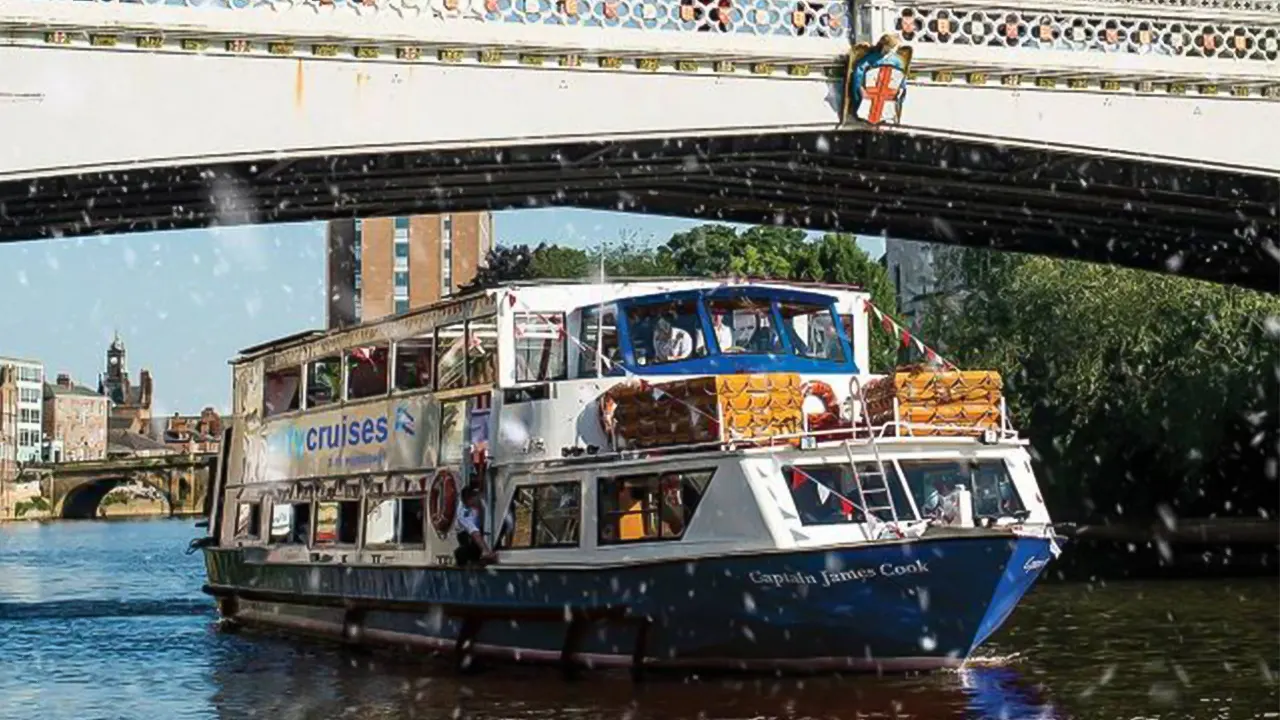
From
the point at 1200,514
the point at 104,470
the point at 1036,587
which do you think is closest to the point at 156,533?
the point at 104,470

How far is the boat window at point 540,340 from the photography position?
21766 mm

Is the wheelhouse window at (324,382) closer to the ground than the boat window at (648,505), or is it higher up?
higher up

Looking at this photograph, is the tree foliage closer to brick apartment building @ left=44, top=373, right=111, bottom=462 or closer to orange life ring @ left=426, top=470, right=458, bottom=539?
orange life ring @ left=426, top=470, right=458, bottom=539

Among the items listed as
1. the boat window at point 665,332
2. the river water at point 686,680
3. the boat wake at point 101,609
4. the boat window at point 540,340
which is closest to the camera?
the river water at point 686,680

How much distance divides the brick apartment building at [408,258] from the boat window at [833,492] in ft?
391

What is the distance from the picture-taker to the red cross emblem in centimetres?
2152

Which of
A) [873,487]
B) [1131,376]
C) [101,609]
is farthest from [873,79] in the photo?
[1131,376]

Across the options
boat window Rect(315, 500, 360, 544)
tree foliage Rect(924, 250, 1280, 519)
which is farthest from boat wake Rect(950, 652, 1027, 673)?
tree foliage Rect(924, 250, 1280, 519)

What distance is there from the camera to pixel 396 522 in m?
24.1

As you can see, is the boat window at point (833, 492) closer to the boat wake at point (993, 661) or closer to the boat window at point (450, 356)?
the boat wake at point (993, 661)

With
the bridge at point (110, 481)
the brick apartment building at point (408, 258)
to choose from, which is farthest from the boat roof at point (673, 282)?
the brick apartment building at point (408, 258)

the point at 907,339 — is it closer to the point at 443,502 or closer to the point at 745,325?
the point at 745,325

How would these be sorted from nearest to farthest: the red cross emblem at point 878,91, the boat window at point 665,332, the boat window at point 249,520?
the boat window at point 665,332
the red cross emblem at point 878,91
the boat window at point 249,520

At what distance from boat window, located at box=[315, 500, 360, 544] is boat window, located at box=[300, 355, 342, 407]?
4.67 ft
